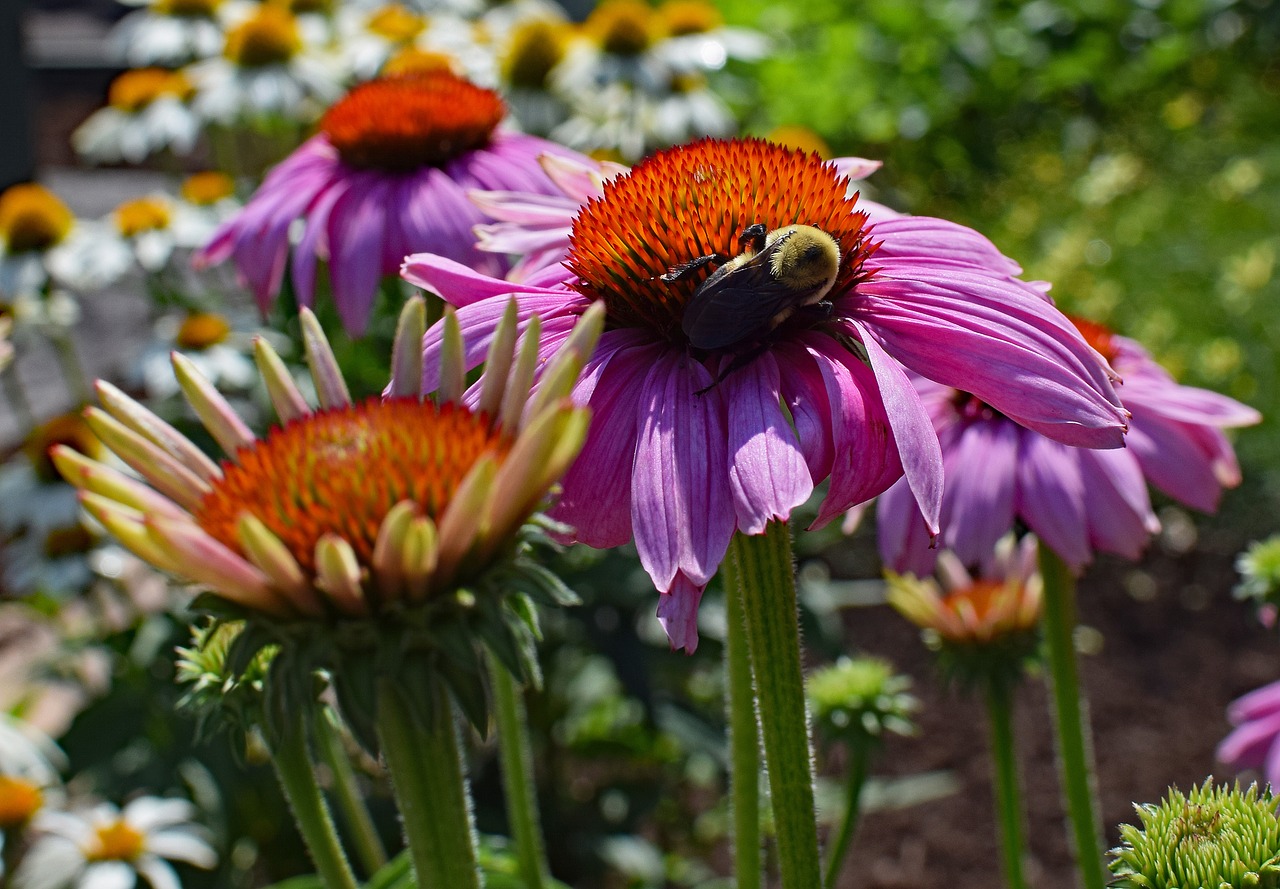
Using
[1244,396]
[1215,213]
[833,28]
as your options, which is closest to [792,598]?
[1244,396]

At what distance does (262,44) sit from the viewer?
7.70ft

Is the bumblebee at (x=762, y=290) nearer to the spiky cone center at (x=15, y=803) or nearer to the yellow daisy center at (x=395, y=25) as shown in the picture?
the spiky cone center at (x=15, y=803)

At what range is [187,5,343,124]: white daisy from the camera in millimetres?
2287

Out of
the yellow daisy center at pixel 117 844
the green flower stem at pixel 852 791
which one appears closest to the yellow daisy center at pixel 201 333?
the yellow daisy center at pixel 117 844

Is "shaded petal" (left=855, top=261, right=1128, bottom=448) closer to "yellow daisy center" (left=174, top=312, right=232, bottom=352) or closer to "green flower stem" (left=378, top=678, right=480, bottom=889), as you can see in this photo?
"green flower stem" (left=378, top=678, right=480, bottom=889)

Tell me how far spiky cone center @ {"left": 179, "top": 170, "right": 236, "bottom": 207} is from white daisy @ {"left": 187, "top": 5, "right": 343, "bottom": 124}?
11cm

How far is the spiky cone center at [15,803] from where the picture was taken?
1555 millimetres

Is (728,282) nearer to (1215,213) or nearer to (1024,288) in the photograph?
(1024,288)

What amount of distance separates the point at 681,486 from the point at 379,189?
751mm

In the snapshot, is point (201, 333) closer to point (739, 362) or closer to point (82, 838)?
point (82, 838)

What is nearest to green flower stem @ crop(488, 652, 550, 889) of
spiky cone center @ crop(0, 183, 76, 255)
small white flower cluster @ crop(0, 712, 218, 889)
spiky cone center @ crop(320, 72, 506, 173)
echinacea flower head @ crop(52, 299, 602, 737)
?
echinacea flower head @ crop(52, 299, 602, 737)

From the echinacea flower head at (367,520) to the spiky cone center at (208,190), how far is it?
187 cm

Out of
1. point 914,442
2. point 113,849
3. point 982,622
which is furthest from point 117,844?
point 914,442

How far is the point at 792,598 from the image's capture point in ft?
2.16
